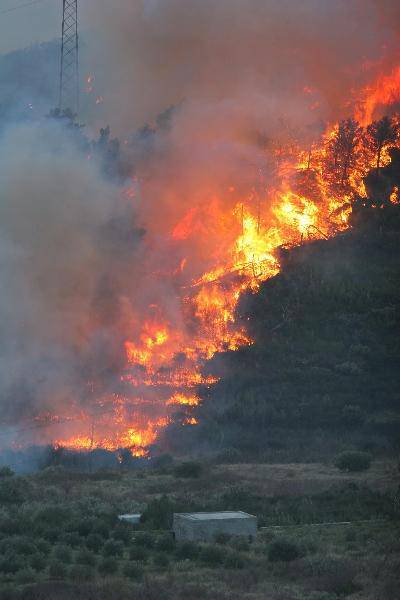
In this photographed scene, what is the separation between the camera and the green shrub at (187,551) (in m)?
31.3

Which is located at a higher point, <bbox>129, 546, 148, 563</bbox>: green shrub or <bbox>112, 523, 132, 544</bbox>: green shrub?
<bbox>112, 523, 132, 544</bbox>: green shrub

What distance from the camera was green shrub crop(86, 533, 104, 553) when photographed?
105 feet

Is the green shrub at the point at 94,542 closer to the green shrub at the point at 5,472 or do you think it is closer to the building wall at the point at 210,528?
the building wall at the point at 210,528

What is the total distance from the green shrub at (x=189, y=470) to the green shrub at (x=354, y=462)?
6.59 m

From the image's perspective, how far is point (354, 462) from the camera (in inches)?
1884

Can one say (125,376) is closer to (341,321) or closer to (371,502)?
(341,321)

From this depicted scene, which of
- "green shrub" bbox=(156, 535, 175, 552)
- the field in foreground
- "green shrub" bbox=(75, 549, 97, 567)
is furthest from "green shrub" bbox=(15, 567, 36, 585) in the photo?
"green shrub" bbox=(156, 535, 175, 552)

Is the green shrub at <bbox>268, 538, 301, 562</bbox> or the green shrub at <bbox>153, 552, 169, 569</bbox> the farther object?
the green shrub at <bbox>268, 538, 301, 562</bbox>

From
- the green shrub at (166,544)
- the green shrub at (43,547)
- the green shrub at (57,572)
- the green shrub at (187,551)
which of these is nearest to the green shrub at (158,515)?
the green shrub at (166,544)

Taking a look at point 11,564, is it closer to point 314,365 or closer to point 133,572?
point 133,572

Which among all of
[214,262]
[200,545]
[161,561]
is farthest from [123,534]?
[214,262]

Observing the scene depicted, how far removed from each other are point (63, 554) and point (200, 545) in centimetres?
453

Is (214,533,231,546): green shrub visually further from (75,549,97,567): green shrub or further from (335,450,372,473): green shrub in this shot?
(335,450,372,473): green shrub

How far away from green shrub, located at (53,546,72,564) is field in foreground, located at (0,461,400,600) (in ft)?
0.13
